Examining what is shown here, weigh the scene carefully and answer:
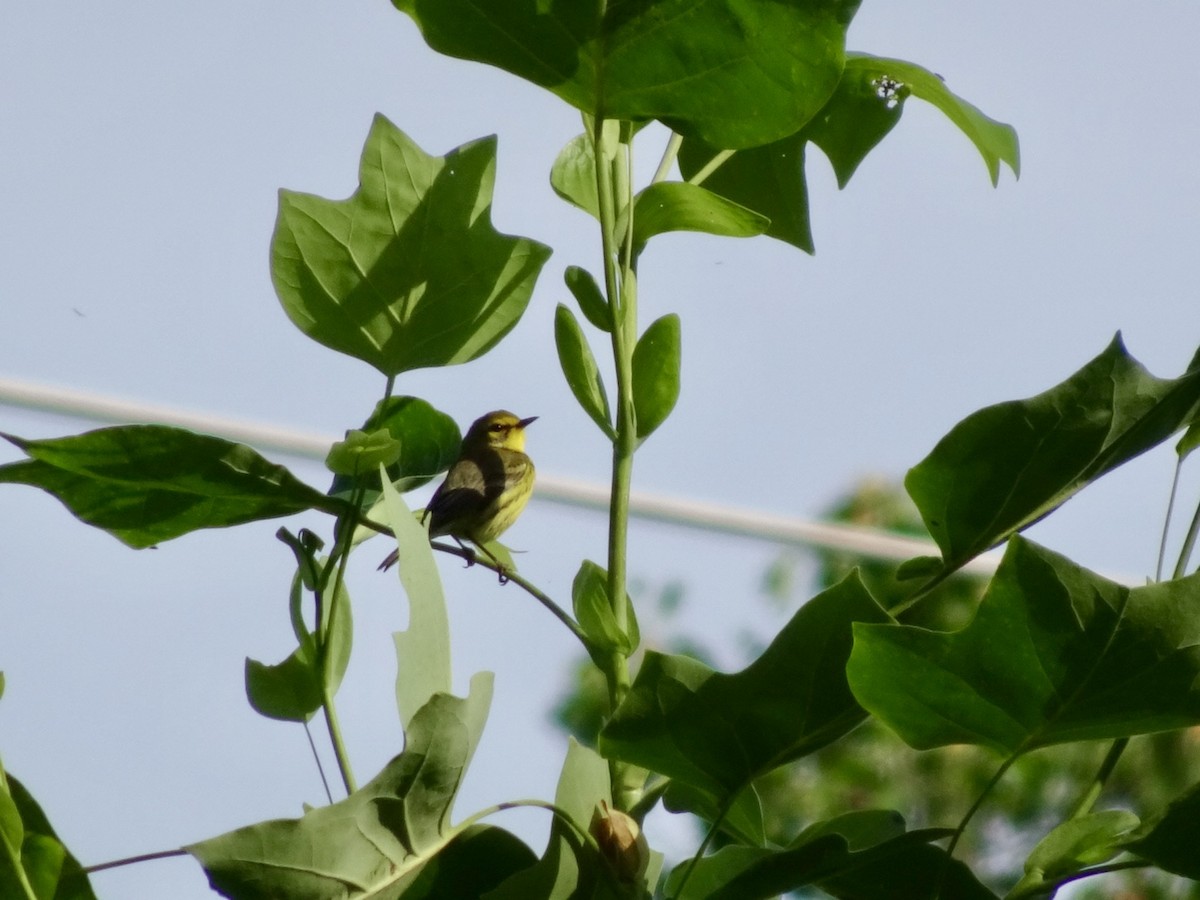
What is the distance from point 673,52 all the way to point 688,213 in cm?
9

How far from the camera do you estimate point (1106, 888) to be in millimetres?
3186

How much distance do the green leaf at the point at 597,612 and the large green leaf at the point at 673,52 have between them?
256 mm

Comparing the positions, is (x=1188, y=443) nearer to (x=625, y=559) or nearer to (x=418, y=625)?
(x=625, y=559)

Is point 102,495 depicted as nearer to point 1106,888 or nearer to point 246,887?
point 246,887

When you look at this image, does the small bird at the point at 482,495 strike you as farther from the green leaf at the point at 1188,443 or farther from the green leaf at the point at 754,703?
the green leaf at the point at 754,703

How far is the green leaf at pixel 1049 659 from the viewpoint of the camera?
58 cm

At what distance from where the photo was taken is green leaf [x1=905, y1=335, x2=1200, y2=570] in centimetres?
64

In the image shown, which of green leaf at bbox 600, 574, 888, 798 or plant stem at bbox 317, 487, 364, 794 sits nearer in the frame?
green leaf at bbox 600, 574, 888, 798

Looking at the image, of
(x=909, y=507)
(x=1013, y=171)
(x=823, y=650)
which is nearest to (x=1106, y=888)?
(x=909, y=507)

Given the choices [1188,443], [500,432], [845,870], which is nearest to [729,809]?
[845,870]

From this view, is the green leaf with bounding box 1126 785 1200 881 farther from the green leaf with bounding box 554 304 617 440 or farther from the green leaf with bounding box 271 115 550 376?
the green leaf with bounding box 271 115 550 376

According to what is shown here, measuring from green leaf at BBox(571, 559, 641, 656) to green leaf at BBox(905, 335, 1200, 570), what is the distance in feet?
0.55

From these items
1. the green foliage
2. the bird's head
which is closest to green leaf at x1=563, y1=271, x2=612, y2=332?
the green foliage

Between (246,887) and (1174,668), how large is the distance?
0.41 meters
